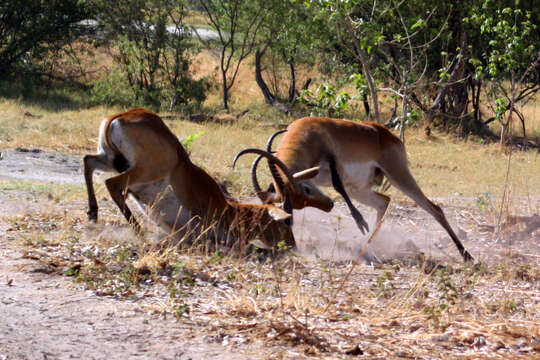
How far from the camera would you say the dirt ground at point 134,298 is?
12.5 ft

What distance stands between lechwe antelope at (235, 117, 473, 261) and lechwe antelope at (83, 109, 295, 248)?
71cm

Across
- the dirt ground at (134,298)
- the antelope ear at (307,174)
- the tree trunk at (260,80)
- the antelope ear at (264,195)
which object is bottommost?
the dirt ground at (134,298)

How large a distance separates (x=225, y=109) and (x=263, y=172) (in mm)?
9066

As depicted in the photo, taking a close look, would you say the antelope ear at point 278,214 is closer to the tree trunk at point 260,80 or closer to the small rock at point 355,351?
the small rock at point 355,351

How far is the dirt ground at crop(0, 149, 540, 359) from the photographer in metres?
3.81

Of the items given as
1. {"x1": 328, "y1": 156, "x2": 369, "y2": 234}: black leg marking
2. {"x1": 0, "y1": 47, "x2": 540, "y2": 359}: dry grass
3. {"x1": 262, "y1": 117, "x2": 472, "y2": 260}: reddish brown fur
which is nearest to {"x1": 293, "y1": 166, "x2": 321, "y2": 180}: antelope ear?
{"x1": 262, "y1": 117, "x2": 472, "y2": 260}: reddish brown fur

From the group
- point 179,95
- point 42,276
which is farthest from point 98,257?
point 179,95

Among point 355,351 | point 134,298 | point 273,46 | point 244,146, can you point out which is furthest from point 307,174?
point 273,46

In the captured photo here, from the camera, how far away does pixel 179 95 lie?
19797 mm

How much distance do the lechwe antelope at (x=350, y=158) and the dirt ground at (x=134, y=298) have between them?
46 cm

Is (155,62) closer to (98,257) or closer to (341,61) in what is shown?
(341,61)

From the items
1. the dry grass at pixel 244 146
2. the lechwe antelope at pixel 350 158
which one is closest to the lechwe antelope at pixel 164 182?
the lechwe antelope at pixel 350 158

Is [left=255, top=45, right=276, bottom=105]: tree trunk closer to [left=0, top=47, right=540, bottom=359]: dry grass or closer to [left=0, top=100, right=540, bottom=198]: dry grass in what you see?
[left=0, top=100, right=540, bottom=198]: dry grass

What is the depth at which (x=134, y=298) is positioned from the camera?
477 cm
